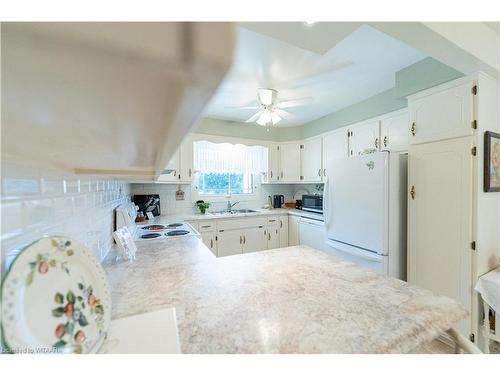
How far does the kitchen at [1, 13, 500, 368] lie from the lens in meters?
0.19

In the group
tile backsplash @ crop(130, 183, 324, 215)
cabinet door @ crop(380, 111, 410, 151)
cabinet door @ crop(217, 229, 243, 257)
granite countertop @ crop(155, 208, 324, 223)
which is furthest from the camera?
tile backsplash @ crop(130, 183, 324, 215)

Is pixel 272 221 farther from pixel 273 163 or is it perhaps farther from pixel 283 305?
pixel 283 305

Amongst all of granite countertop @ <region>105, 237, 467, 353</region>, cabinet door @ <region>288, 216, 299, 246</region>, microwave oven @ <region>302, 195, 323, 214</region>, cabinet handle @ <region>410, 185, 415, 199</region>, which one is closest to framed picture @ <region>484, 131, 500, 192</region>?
cabinet handle @ <region>410, 185, 415, 199</region>

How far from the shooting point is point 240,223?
122 inches

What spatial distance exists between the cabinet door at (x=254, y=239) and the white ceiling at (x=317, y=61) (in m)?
1.77

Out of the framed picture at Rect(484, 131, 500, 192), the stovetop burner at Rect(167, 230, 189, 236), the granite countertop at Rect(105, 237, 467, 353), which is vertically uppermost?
the framed picture at Rect(484, 131, 500, 192)

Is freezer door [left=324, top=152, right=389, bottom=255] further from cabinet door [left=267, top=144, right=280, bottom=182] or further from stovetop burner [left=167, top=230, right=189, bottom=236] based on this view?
stovetop burner [left=167, top=230, right=189, bottom=236]

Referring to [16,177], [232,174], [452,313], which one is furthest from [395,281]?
[232,174]

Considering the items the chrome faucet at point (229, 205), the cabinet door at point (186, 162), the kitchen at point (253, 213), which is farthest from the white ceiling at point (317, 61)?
the chrome faucet at point (229, 205)

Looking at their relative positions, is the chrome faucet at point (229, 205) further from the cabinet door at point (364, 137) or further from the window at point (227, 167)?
the cabinet door at point (364, 137)

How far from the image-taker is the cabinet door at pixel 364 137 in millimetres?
2490

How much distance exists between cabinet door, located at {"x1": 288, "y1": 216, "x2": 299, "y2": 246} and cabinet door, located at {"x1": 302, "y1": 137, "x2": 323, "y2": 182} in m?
0.71

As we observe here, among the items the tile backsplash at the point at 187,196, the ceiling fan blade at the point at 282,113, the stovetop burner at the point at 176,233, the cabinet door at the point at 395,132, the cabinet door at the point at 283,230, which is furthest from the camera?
the cabinet door at the point at 283,230

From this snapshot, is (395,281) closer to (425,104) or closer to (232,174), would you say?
(425,104)
